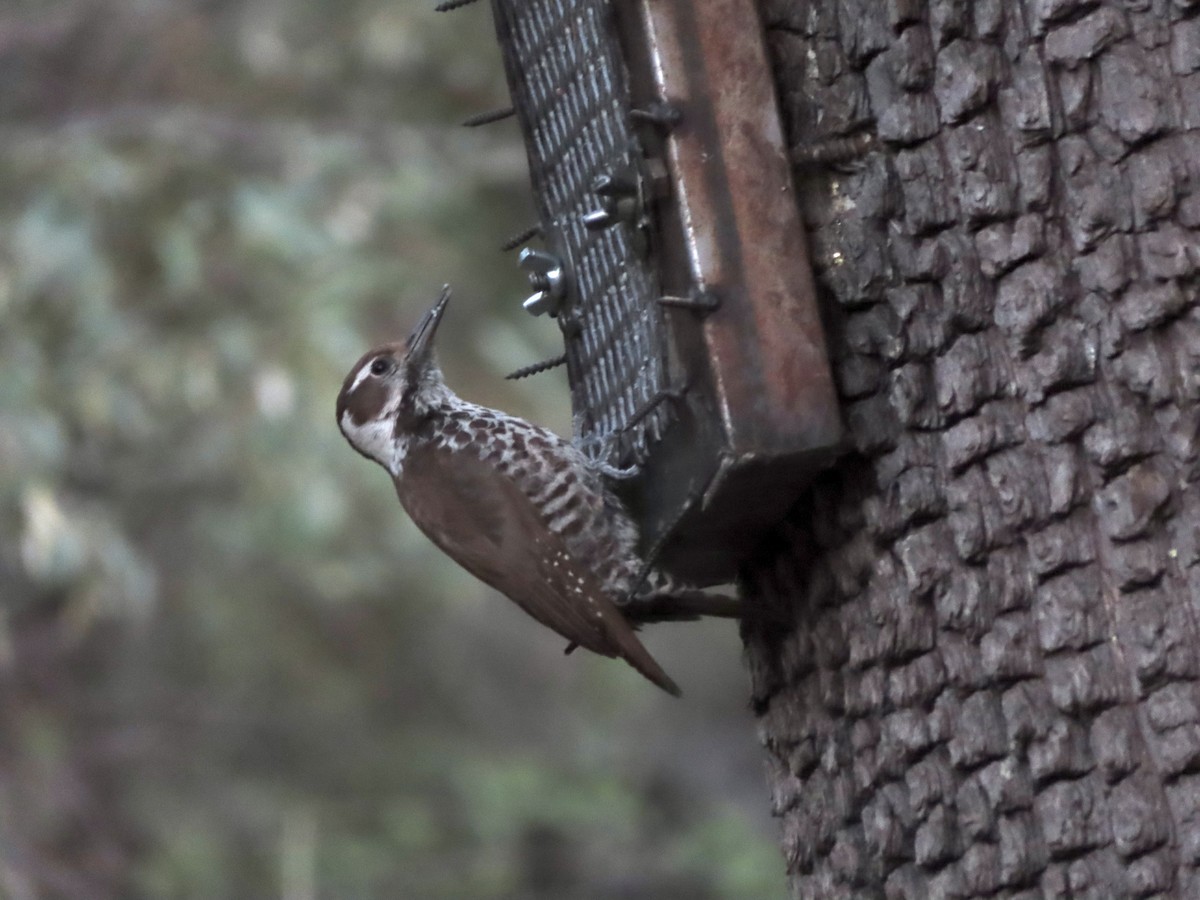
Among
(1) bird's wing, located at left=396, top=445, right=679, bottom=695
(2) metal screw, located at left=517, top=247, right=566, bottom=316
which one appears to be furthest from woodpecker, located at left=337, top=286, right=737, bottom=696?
(2) metal screw, located at left=517, top=247, right=566, bottom=316

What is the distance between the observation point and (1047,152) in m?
2.11

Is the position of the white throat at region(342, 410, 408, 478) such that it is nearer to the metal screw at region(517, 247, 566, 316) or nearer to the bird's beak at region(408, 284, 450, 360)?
the bird's beak at region(408, 284, 450, 360)

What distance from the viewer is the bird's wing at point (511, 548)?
115 inches

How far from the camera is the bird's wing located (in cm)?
293

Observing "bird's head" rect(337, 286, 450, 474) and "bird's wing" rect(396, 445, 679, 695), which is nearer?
"bird's wing" rect(396, 445, 679, 695)

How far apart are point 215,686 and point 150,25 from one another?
114 inches

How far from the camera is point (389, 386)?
12.4ft

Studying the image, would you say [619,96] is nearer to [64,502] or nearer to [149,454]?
[64,502]

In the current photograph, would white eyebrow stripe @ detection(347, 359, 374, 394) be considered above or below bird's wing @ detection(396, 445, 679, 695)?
above

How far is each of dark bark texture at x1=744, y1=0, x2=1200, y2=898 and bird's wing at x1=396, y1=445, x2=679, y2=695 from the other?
0.48 m

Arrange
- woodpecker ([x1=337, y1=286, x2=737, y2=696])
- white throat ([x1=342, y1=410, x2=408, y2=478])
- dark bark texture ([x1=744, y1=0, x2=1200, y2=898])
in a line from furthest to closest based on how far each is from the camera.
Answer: white throat ([x1=342, y1=410, x2=408, y2=478])
woodpecker ([x1=337, y1=286, x2=737, y2=696])
dark bark texture ([x1=744, y1=0, x2=1200, y2=898])

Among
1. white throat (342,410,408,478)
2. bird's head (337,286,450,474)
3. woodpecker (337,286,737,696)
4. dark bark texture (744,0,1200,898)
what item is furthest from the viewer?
bird's head (337,286,450,474)

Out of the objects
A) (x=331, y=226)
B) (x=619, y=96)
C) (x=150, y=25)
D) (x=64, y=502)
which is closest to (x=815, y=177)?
(x=619, y=96)

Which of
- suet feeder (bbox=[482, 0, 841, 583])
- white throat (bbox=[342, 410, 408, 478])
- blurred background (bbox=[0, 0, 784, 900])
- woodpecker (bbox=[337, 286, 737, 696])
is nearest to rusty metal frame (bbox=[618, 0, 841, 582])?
suet feeder (bbox=[482, 0, 841, 583])
